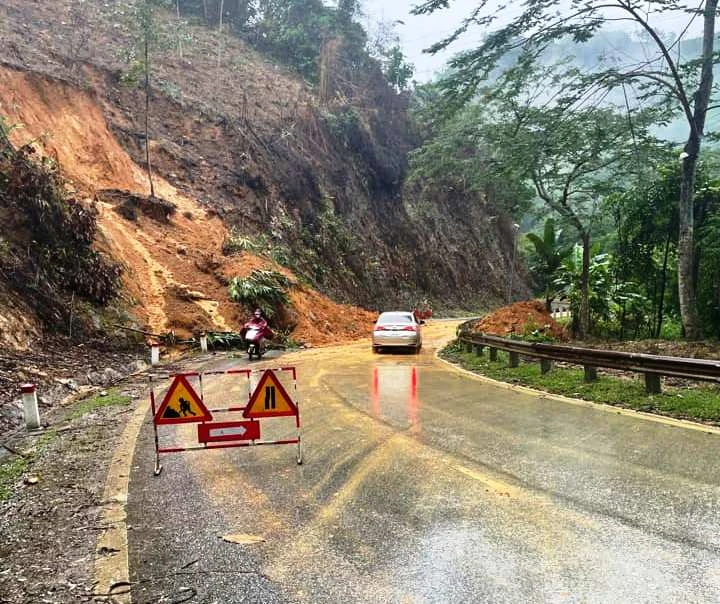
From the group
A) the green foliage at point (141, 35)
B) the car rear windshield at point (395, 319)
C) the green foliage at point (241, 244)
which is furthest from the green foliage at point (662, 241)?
the green foliage at point (141, 35)

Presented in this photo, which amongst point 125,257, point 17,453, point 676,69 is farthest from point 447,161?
point 17,453

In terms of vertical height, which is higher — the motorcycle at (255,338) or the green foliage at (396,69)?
the green foliage at (396,69)

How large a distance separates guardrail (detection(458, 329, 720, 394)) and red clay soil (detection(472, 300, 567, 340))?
294 inches

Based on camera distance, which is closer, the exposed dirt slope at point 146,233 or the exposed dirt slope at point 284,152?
the exposed dirt slope at point 146,233

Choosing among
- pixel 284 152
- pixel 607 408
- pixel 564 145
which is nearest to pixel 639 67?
pixel 564 145

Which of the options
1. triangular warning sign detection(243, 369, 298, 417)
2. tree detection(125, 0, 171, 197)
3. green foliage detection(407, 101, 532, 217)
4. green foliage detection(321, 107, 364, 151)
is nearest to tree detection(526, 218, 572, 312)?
green foliage detection(407, 101, 532, 217)

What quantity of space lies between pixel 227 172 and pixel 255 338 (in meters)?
18.1

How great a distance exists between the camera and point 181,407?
21.2ft

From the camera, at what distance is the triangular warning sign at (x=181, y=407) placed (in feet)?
21.1

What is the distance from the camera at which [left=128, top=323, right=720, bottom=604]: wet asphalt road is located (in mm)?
3607

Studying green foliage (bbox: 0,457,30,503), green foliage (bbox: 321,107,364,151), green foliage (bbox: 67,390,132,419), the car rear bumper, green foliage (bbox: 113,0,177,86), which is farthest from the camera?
green foliage (bbox: 321,107,364,151)

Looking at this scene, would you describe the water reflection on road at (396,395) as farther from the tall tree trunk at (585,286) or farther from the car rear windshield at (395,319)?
the tall tree trunk at (585,286)

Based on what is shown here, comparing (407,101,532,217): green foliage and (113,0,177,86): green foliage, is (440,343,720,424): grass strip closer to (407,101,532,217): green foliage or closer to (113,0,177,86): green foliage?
(407,101,532,217): green foliage

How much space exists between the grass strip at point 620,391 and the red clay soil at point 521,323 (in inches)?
289
